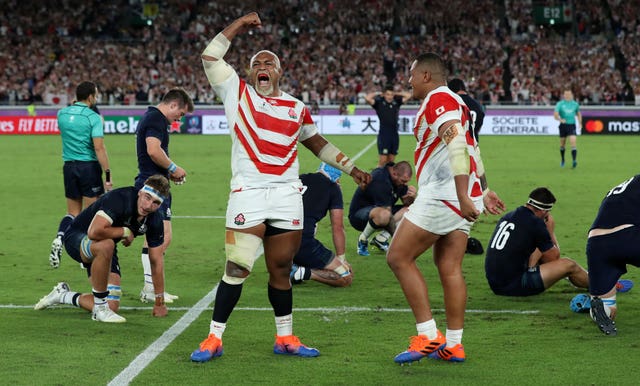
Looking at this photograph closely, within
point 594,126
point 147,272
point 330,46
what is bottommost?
point 147,272

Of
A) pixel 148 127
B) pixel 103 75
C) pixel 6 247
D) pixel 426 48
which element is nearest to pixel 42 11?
pixel 103 75

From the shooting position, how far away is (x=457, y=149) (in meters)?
6.46

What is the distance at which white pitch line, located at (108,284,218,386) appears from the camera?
644 centimetres

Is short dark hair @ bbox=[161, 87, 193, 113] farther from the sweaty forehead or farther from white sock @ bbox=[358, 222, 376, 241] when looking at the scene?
white sock @ bbox=[358, 222, 376, 241]

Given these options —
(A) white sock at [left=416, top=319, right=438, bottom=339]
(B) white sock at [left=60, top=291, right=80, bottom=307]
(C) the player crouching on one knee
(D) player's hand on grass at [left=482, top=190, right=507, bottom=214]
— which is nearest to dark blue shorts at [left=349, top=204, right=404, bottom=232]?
(C) the player crouching on one knee

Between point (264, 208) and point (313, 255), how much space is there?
10.2 ft

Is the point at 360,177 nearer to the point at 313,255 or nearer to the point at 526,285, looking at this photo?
the point at 526,285

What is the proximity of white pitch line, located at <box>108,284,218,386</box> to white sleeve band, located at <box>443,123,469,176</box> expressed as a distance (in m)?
2.51

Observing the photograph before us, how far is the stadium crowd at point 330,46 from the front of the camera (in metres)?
46.5

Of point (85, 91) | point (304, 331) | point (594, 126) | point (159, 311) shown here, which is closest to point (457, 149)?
point (304, 331)

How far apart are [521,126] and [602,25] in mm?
16356

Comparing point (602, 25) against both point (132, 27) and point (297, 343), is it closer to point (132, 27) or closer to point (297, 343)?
point (132, 27)

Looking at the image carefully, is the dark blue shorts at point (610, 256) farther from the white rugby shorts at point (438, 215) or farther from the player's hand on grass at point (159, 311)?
the player's hand on grass at point (159, 311)

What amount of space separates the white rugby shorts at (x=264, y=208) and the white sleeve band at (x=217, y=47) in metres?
0.96
